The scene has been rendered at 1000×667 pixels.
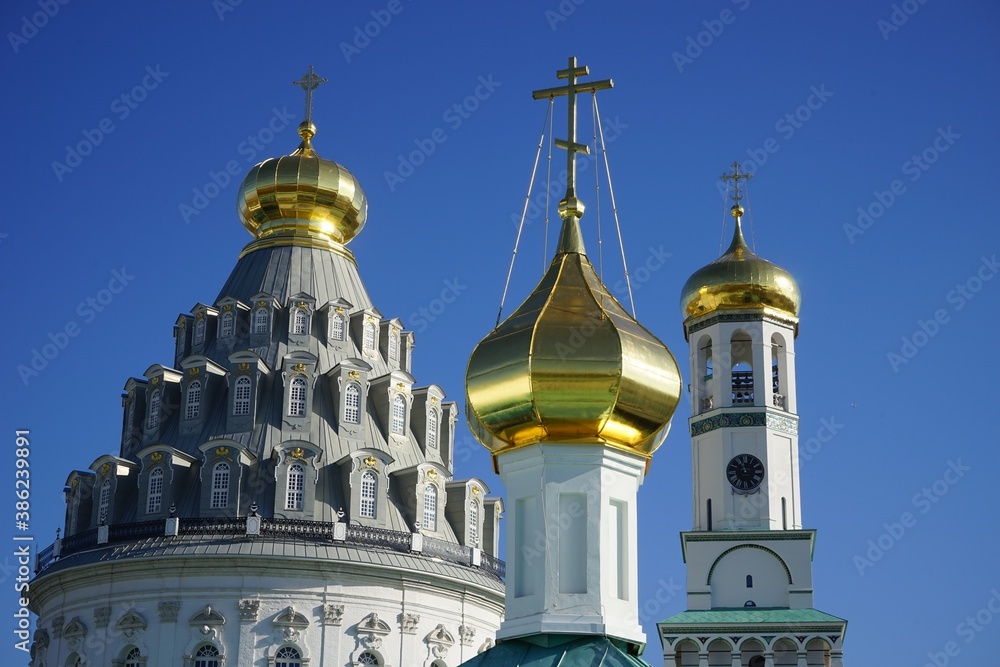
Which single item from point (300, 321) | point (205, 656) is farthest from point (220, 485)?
point (300, 321)

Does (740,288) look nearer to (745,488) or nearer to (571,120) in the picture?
(745,488)

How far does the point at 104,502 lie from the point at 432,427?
7940 millimetres

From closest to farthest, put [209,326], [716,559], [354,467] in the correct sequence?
1. [716,559]
2. [354,467]
3. [209,326]

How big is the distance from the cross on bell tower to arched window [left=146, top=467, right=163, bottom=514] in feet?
82.1

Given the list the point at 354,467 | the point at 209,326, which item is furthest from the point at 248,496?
the point at 209,326

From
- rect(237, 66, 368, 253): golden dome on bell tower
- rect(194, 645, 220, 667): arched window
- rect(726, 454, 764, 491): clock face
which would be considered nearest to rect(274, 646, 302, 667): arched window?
rect(194, 645, 220, 667): arched window

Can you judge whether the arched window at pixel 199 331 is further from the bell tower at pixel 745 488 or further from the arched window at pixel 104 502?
the bell tower at pixel 745 488

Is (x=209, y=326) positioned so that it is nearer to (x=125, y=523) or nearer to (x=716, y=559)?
(x=125, y=523)

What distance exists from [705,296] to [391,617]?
9899 millimetres

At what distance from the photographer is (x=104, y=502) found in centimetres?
3838

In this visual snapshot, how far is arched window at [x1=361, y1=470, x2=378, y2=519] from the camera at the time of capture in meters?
→ 37.5

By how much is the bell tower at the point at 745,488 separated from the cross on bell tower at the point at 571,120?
21252 millimetres

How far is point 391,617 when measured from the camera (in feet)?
120

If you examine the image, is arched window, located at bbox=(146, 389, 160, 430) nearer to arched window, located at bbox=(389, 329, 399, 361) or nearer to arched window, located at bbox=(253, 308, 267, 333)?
arched window, located at bbox=(253, 308, 267, 333)
